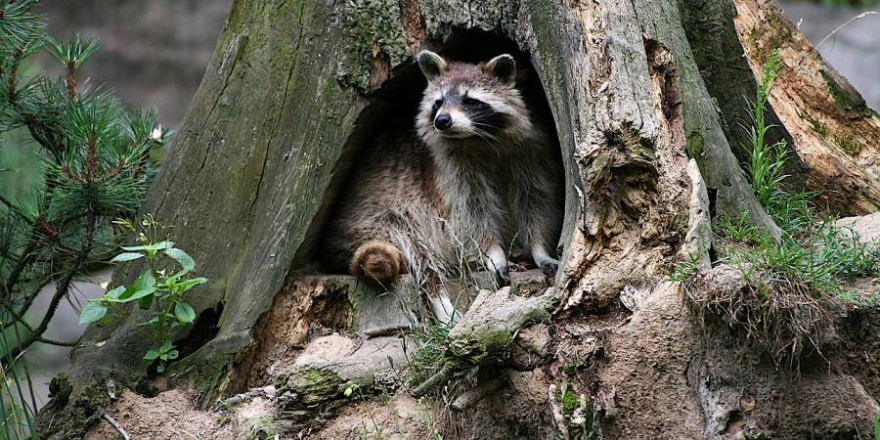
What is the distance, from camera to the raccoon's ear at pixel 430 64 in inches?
169

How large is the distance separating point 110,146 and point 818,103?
347 centimetres

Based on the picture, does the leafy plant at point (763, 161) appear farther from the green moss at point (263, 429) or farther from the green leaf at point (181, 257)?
the green leaf at point (181, 257)

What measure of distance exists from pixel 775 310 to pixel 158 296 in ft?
8.13

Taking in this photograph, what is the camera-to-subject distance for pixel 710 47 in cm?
430

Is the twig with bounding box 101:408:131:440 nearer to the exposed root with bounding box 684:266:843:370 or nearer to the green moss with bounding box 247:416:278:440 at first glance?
the green moss with bounding box 247:416:278:440

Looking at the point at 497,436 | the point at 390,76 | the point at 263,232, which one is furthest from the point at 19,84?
the point at 497,436

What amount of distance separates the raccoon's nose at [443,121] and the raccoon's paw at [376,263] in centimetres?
65

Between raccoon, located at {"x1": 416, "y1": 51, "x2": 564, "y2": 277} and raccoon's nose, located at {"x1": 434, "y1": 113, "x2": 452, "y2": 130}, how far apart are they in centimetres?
3

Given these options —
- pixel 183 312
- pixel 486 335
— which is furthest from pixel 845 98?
pixel 183 312

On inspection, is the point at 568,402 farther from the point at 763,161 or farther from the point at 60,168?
the point at 60,168

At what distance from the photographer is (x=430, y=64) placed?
172 inches

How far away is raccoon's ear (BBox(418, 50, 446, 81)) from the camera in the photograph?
4.29 meters

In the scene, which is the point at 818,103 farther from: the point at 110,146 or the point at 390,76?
the point at 110,146

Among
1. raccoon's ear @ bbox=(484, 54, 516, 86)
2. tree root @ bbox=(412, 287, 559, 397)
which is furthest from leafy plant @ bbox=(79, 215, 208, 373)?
raccoon's ear @ bbox=(484, 54, 516, 86)
